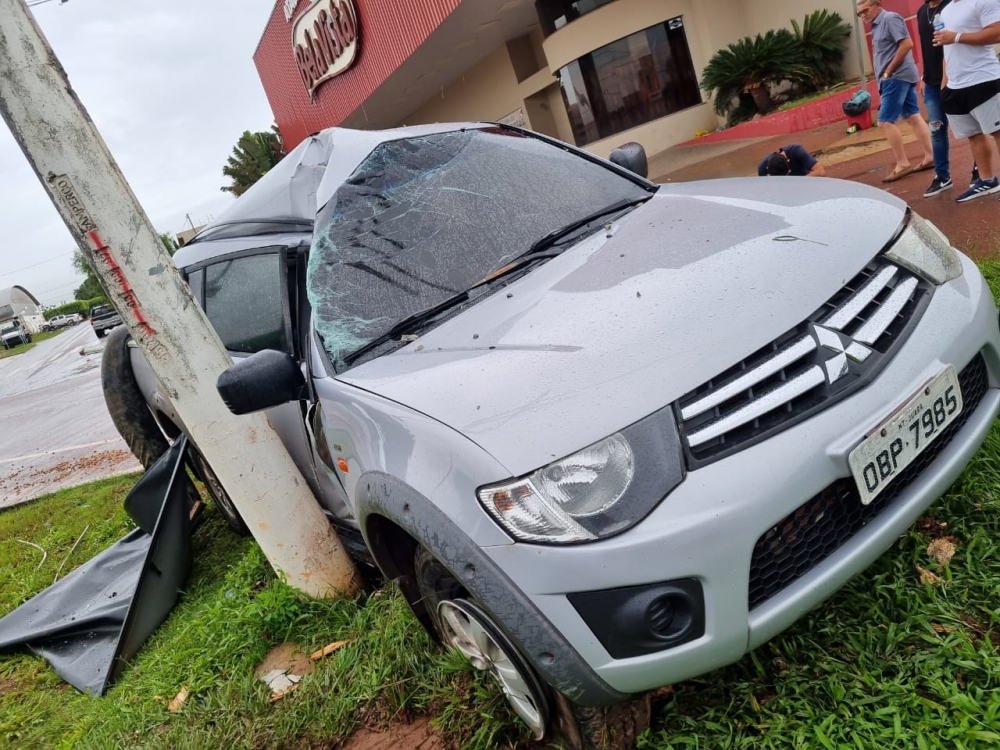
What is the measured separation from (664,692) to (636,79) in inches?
562

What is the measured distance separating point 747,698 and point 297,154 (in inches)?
108

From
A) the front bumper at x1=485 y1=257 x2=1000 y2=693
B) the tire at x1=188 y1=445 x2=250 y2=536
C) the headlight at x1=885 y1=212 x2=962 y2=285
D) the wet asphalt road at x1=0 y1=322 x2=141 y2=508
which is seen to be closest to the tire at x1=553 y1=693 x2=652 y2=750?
the front bumper at x1=485 y1=257 x2=1000 y2=693

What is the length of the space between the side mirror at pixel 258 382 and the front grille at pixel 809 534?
150cm

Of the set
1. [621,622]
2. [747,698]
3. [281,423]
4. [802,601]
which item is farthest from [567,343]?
[281,423]

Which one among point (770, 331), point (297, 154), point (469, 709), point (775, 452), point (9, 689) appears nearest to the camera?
point (775, 452)

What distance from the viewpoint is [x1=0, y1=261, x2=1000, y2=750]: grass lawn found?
5.80ft

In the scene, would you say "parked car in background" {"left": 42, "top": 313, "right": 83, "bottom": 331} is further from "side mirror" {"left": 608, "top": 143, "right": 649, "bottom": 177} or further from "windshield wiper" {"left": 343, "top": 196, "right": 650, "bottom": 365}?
"windshield wiper" {"left": 343, "top": 196, "right": 650, "bottom": 365}

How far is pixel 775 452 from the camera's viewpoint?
5.02ft

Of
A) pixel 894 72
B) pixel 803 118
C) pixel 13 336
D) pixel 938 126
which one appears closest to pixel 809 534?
pixel 938 126

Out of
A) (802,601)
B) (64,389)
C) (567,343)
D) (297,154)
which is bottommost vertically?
(64,389)

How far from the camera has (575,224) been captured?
8.54ft

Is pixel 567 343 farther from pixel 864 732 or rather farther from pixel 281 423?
pixel 281 423

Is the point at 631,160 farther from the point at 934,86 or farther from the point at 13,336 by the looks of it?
the point at 13,336

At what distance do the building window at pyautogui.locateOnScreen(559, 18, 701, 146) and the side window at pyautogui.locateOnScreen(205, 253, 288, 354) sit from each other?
12775mm
